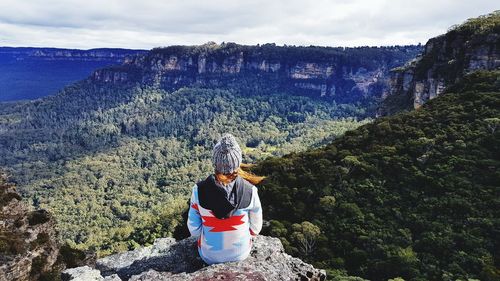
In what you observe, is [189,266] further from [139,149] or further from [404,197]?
[139,149]

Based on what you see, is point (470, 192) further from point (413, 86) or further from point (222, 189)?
point (413, 86)

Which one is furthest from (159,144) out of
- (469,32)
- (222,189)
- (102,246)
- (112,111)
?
(222,189)

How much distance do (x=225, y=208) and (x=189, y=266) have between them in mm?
2127

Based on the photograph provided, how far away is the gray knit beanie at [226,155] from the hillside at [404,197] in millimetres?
15577

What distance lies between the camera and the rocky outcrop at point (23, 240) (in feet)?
63.5

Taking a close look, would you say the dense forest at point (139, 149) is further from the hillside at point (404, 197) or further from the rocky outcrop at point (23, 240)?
the rocky outcrop at point (23, 240)

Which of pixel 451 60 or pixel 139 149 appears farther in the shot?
pixel 139 149

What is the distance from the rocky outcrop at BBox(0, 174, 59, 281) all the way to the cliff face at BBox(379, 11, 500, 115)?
4298 centimetres

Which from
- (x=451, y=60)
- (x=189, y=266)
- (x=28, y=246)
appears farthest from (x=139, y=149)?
(x=189, y=266)

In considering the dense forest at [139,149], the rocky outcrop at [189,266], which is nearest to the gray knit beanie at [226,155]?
the rocky outcrop at [189,266]

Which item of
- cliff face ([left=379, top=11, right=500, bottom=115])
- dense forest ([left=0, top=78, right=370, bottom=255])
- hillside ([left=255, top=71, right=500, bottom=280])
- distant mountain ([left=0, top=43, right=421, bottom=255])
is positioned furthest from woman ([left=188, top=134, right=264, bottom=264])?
cliff face ([left=379, top=11, right=500, bottom=115])

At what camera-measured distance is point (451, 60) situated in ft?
177

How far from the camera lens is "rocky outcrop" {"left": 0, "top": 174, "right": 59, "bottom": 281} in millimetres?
19359

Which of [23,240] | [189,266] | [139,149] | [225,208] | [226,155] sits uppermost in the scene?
[226,155]
